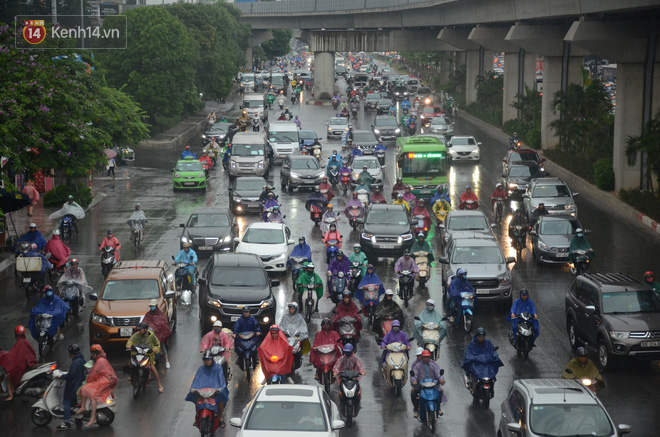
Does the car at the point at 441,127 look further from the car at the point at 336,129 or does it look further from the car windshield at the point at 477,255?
the car windshield at the point at 477,255

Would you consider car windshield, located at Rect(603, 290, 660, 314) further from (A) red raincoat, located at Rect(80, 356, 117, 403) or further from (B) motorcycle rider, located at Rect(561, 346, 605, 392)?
(A) red raincoat, located at Rect(80, 356, 117, 403)

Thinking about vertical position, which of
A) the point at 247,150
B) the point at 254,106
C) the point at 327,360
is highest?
the point at 254,106

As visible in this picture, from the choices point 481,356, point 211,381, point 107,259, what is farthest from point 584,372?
point 107,259

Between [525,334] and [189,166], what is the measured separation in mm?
29848

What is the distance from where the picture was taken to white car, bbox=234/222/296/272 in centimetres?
2834

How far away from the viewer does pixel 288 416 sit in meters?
13.1

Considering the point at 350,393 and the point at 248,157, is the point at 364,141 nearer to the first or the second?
the point at 248,157

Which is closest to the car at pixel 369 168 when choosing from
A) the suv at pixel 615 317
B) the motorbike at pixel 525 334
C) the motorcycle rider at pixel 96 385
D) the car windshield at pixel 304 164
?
the car windshield at pixel 304 164

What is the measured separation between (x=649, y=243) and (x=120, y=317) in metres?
19.3

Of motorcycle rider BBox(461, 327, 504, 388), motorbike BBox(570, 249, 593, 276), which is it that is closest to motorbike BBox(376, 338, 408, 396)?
motorcycle rider BBox(461, 327, 504, 388)

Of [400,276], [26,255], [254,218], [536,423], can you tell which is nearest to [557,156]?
[254,218]

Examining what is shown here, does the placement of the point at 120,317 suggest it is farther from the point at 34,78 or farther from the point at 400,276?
the point at 34,78

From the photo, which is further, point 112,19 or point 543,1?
point 112,19

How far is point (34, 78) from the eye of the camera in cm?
2952
